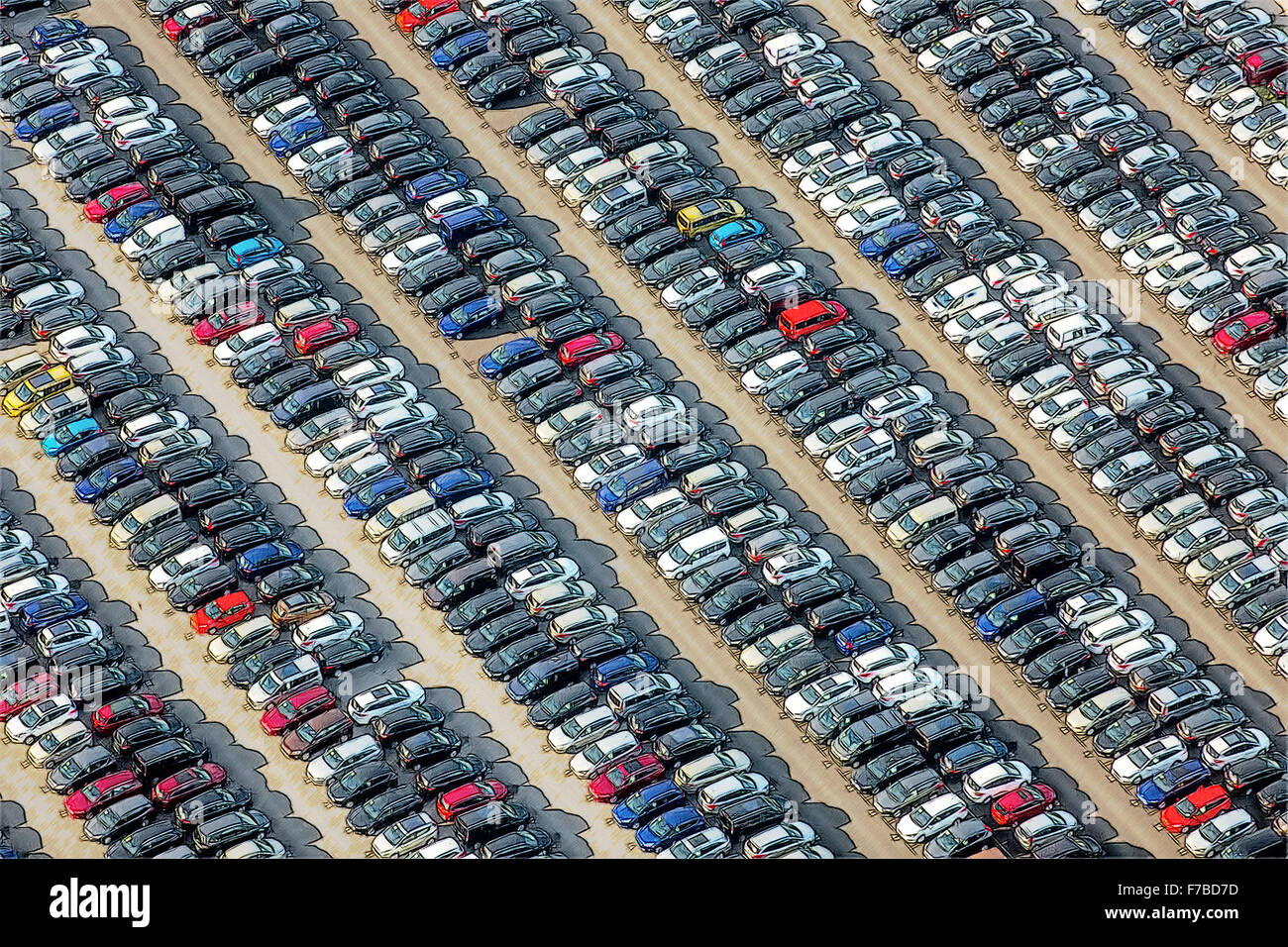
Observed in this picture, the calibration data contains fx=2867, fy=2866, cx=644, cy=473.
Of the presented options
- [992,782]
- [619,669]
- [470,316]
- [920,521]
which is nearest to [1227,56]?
[920,521]

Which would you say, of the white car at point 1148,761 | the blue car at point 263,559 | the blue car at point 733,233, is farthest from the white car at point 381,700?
the white car at point 1148,761

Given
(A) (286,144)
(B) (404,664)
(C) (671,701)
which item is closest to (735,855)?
(C) (671,701)

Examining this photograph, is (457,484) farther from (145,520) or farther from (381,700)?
(145,520)

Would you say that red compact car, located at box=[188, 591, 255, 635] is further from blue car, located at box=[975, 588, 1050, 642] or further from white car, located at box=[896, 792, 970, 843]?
blue car, located at box=[975, 588, 1050, 642]

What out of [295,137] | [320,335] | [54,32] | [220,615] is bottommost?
[220,615]

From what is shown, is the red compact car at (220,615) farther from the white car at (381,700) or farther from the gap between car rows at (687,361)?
the gap between car rows at (687,361)

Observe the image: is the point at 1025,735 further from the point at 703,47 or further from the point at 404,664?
the point at 703,47

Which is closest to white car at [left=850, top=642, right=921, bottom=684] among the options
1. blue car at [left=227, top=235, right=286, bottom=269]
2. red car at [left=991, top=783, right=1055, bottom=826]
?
red car at [left=991, top=783, right=1055, bottom=826]
